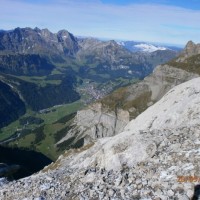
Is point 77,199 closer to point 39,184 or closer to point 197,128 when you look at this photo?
point 39,184

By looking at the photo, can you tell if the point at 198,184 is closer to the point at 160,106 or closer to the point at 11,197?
the point at 11,197

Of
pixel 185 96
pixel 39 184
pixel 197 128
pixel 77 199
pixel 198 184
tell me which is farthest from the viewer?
pixel 185 96

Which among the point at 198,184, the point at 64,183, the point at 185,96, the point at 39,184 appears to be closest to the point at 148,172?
the point at 198,184

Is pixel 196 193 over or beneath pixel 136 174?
over

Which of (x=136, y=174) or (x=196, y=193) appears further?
(x=136, y=174)

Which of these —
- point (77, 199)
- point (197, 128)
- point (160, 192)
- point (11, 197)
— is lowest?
point (11, 197)

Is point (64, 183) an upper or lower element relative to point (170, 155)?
lower

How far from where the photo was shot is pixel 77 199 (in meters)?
31.5

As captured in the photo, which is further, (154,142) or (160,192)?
(154,142)

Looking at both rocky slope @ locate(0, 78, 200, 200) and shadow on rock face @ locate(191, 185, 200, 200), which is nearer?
shadow on rock face @ locate(191, 185, 200, 200)

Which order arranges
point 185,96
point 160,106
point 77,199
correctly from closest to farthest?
point 77,199 < point 185,96 < point 160,106

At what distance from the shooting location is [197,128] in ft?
127

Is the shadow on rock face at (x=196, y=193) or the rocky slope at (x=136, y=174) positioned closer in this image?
the shadow on rock face at (x=196, y=193)

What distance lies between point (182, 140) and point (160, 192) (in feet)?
27.8
